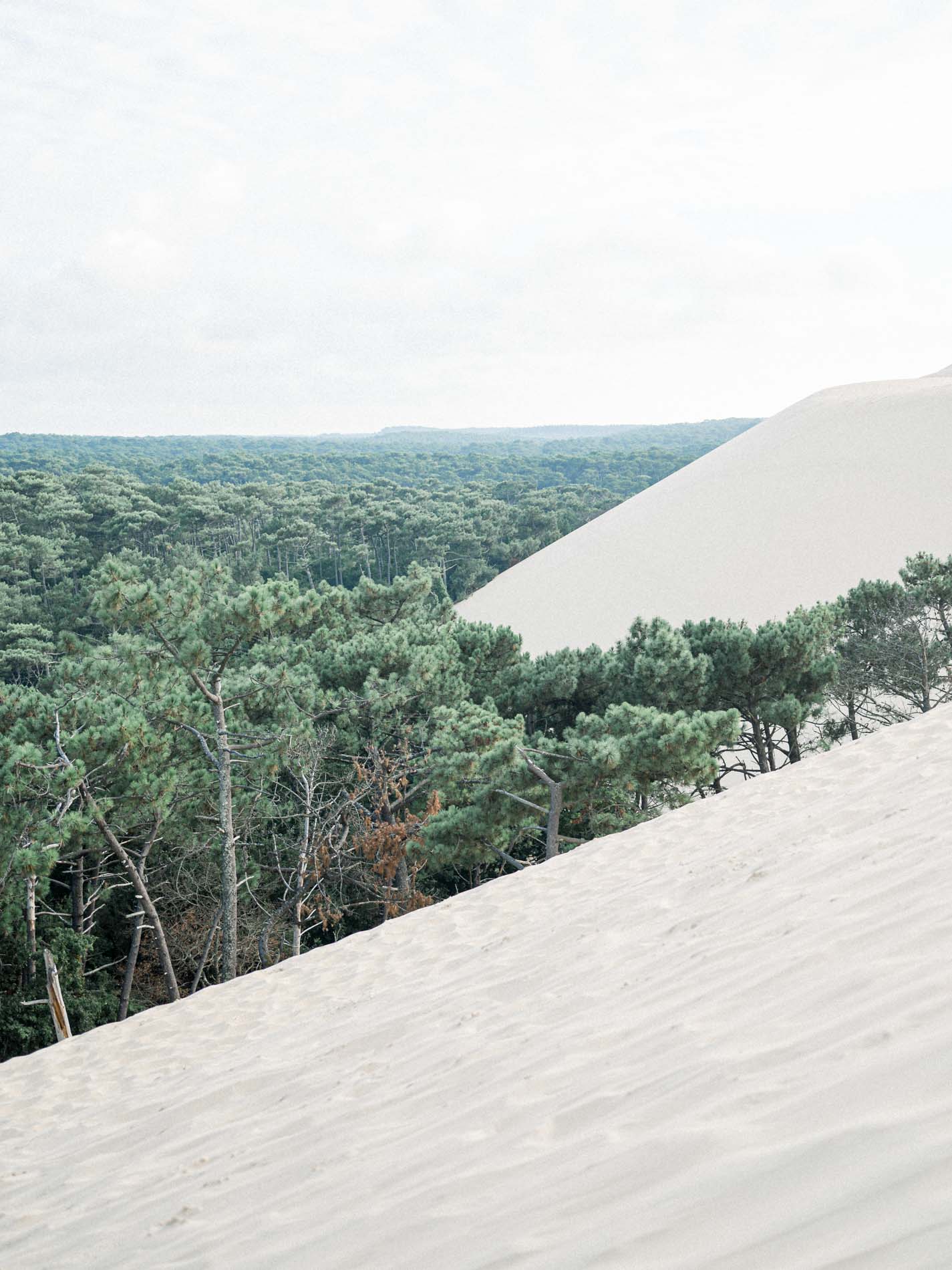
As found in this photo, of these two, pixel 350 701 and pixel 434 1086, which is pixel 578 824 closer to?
Result: pixel 350 701

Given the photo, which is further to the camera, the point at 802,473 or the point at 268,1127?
the point at 802,473

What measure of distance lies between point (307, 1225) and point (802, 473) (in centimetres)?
4978

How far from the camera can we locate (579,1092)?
3402 millimetres

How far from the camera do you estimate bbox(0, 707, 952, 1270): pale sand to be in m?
2.29

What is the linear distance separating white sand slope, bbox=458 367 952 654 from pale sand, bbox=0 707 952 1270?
3167cm

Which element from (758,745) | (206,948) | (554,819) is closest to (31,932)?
(206,948)

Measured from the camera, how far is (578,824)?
15141mm

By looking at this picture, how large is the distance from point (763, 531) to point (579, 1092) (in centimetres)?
4352

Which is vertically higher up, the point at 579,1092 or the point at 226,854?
the point at 579,1092

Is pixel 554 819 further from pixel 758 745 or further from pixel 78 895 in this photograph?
pixel 78 895

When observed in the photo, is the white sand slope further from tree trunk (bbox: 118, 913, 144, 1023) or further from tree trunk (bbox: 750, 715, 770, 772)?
tree trunk (bbox: 118, 913, 144, 1023)

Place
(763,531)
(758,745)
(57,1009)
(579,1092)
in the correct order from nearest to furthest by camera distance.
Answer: (579,1092), (57,1009), (758,745), (763,531)

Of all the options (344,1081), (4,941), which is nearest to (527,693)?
(4,941)

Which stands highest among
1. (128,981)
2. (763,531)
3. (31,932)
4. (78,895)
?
(763,531)
